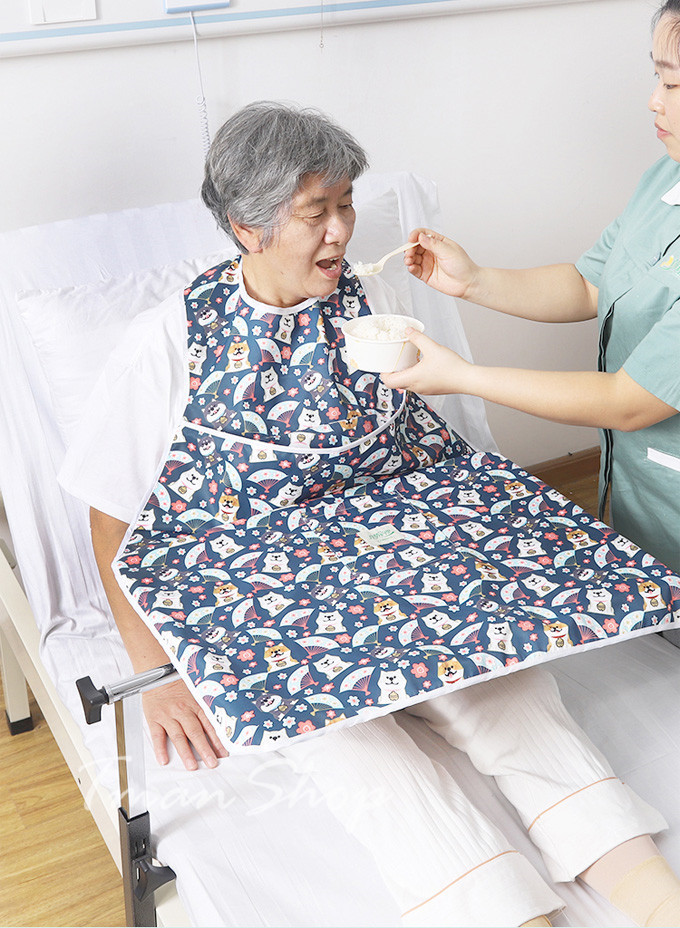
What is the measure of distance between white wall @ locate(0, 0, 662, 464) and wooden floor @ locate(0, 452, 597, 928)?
117 centimetres

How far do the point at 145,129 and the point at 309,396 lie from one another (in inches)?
32.2

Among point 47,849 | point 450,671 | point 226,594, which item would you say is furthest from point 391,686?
point 47,849

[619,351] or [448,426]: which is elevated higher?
[619,351]

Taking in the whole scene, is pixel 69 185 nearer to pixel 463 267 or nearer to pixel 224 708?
pixel 463 267

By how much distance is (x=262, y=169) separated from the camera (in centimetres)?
157

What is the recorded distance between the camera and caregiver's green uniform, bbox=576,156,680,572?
177 cm

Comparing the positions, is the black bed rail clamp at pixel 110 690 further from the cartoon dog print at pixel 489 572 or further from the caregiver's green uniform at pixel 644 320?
the caregiver's green uniform at pixel 644 320

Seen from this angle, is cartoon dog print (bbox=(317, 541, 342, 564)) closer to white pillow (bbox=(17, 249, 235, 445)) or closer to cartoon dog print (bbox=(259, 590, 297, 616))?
cartoon dog print (bbox=(259, 590, 297, 616))

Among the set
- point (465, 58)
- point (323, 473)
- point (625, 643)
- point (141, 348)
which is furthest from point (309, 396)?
point (465, 58)

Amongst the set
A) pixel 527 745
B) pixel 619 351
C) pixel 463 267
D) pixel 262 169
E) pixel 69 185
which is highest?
pixel 262 169

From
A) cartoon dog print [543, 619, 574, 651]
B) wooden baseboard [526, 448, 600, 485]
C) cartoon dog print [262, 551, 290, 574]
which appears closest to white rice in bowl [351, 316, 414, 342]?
cartoon dog print [262, 551, 290, 574]

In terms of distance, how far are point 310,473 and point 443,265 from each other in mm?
509

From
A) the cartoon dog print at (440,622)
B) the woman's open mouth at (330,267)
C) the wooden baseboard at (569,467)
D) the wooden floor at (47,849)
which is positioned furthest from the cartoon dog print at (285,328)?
the wooden baseboard at (569,467)

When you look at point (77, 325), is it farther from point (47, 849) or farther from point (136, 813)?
point (47, 849)
